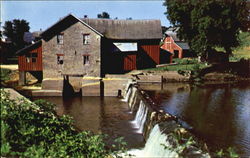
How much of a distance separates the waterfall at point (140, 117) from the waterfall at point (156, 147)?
3381 millimetres

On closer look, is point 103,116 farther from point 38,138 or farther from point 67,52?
point 67,52

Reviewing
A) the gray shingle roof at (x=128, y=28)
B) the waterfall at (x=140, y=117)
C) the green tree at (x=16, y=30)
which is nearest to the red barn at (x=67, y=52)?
the gray shingle roof at (x=128, y=28)

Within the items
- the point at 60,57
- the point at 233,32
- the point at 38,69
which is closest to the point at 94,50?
the point at 60,57

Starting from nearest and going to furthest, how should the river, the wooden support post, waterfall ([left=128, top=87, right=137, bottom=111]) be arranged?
the river < waterfall ([left=128, top=87, right=137, bottom=111]) < the wooden support post

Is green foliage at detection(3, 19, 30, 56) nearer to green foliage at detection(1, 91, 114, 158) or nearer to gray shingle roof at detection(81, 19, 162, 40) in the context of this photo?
gray shingle roof at detection(81, 19, 162, 40)

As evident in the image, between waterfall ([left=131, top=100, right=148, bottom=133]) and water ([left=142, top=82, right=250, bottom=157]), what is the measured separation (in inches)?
44.1

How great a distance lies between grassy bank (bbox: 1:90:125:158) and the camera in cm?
665

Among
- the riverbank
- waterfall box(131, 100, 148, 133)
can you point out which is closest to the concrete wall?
the riverbank

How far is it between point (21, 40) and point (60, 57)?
38.1 m

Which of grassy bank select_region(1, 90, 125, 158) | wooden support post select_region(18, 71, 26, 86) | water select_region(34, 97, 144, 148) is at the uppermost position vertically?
wooden support post select_region(18, 71, 26, 86)

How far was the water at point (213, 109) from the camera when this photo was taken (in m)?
16.8

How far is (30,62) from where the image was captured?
34.5m

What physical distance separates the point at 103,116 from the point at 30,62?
17.0m

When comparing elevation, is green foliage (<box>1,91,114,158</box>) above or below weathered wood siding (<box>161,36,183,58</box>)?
below
